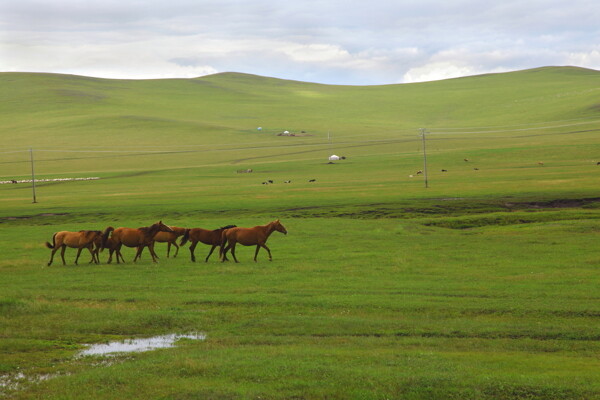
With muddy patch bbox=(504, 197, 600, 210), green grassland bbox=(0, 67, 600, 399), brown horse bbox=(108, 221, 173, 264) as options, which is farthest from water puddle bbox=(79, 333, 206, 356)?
muddy patch bbox=(504, 197, 600, 210)


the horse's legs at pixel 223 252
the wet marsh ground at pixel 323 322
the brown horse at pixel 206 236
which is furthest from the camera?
the brown horse at pixel 206 236

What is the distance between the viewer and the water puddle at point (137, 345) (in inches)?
574

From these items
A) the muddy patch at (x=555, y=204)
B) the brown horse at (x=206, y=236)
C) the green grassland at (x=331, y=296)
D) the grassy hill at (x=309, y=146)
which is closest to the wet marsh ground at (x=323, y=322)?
the green grassland at (x=331, y=296)

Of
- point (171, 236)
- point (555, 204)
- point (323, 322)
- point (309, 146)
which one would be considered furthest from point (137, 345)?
point (309, 146)

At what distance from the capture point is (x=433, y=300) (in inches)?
733

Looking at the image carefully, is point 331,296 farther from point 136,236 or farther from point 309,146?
point 309,146

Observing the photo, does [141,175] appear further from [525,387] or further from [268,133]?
[525,387]

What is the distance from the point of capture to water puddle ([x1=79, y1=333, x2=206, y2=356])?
1458 cm

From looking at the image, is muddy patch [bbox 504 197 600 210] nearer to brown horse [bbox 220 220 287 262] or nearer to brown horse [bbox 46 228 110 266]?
brown horse [bbox 220 220 287 262]

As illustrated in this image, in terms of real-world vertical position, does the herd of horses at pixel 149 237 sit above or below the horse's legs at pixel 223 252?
above

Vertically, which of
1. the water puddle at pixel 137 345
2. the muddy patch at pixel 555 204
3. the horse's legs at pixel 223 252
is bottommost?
the water puddle at pixel 137 345

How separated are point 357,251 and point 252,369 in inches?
678

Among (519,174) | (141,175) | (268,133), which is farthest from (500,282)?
(268,133)

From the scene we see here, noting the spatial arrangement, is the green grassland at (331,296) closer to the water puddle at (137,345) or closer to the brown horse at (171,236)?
the water puddle at (137,345)
